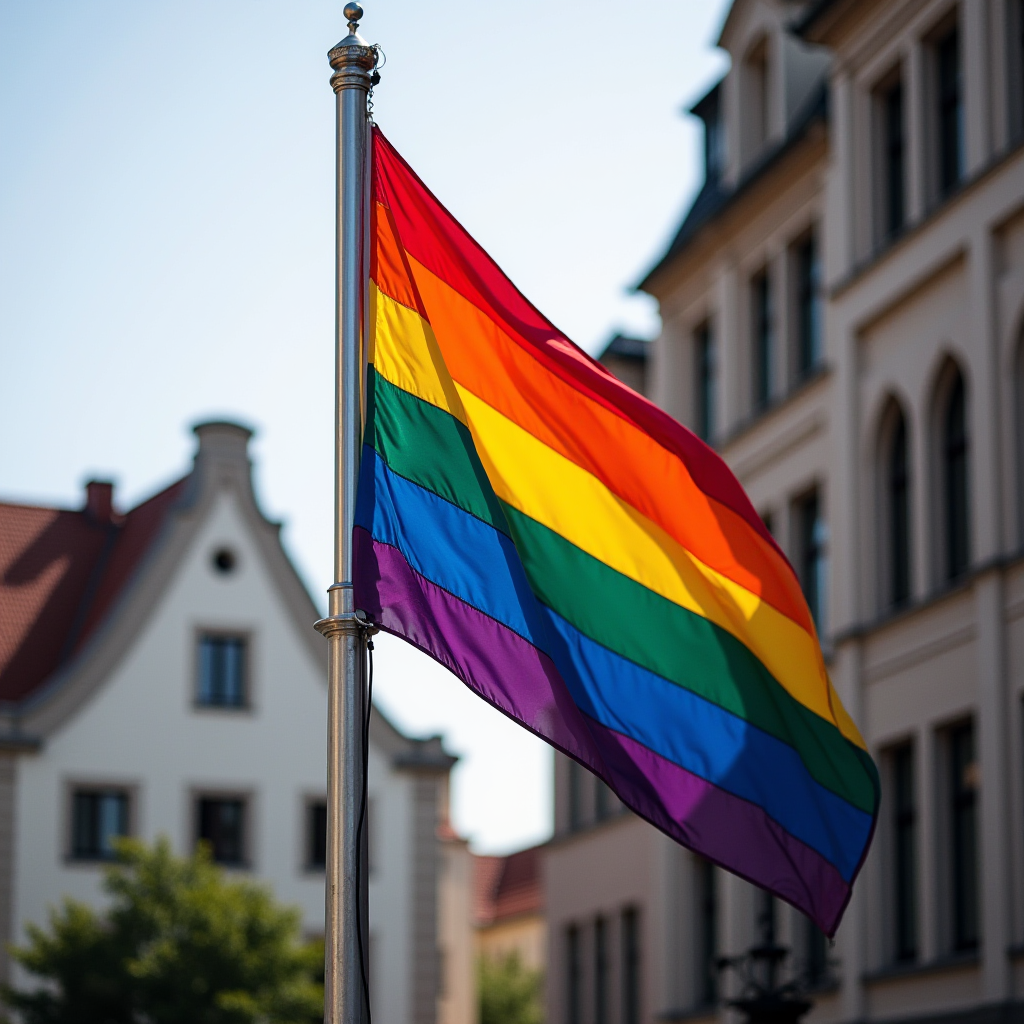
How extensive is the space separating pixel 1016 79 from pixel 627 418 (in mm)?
14253

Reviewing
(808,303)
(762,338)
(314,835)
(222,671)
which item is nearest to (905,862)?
(808,303)

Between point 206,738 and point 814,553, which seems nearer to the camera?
point 814,553

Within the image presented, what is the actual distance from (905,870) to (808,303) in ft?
26.4

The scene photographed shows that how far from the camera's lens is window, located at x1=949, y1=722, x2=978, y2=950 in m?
21.6

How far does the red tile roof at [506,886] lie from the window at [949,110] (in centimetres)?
6683

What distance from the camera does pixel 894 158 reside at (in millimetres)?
25031

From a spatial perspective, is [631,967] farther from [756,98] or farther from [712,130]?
[756,98]

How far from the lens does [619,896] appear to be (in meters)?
32.4

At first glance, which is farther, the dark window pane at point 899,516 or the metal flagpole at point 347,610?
the dark window pane at point 899,516

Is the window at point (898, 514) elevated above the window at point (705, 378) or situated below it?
below

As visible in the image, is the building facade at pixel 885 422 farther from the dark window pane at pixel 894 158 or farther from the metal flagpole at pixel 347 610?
the metal flagpole at pixel 347 610

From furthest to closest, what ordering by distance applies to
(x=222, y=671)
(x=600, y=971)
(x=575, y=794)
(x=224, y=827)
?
(x=222, y=671), (x=224, y=827), (x=575, y=794), (x=600, y=971)

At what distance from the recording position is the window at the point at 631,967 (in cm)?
3188

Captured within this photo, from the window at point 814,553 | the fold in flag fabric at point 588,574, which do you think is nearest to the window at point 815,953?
the window at point 814,553
